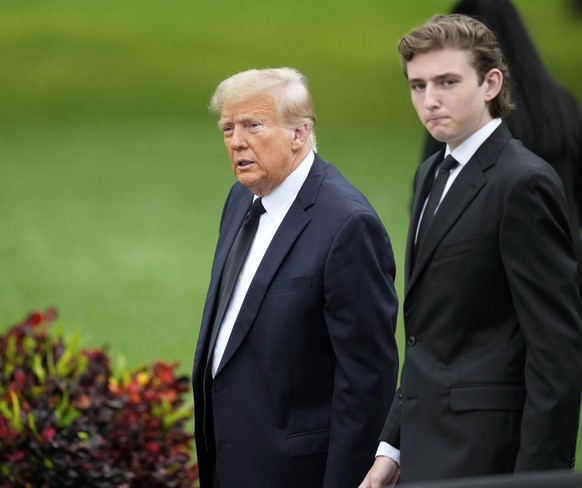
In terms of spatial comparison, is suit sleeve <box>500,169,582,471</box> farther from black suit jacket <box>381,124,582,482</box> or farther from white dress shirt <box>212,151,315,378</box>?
white dress shirt <box>212,151,315,378</box>

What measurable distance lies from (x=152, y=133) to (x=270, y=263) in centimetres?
1355

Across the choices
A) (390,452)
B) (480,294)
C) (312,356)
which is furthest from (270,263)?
(480,294)

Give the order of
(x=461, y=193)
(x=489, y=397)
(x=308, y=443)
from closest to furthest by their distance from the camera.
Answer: (x=489, y=397), (x=461, y=193), (x=308, y=443)

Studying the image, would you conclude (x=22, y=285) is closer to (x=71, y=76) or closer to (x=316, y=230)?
(x=316, y=230)

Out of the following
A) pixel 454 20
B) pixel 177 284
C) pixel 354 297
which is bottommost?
pixel 177 284

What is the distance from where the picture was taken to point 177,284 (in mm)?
11453

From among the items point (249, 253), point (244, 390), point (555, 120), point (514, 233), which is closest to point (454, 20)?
point (514, 233)

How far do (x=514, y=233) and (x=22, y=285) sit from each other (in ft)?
27.6

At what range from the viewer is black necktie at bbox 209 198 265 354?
4.11 meters

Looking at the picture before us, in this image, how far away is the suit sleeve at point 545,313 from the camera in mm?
3229

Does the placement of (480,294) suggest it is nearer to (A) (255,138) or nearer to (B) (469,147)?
(B) (469,147)

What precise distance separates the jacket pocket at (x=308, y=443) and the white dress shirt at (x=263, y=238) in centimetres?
33

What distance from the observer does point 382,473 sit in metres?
3.74

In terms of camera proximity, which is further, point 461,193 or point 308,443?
point 308,443
